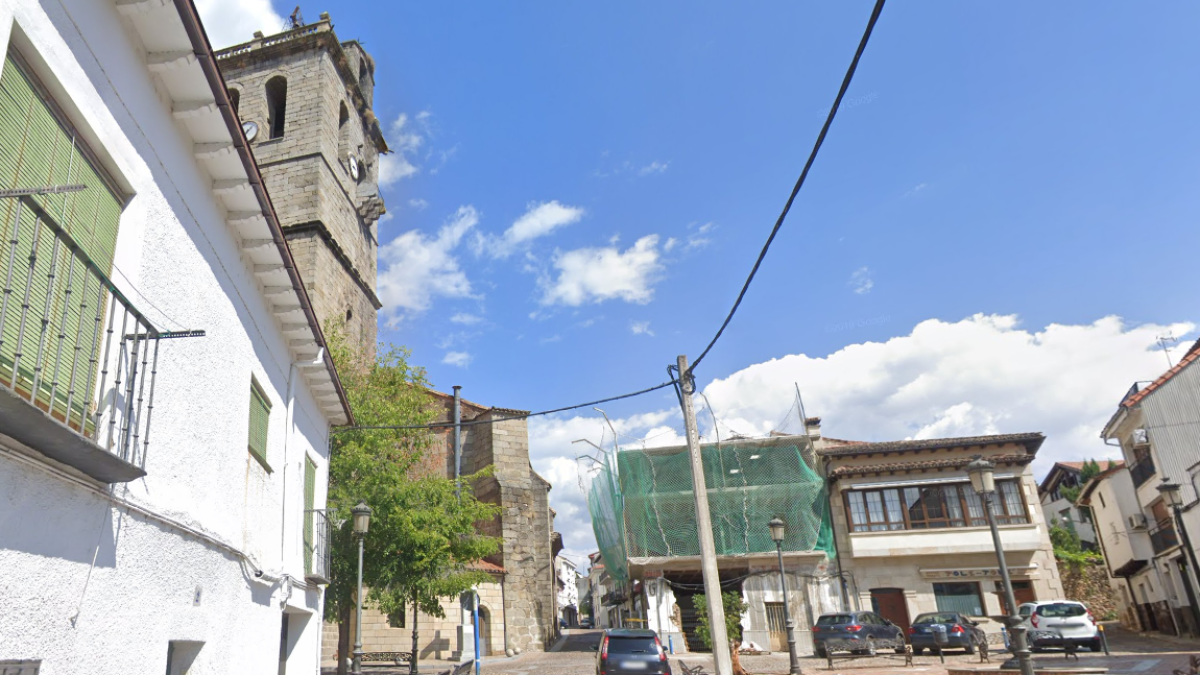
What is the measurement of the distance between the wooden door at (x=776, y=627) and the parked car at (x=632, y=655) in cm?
1216

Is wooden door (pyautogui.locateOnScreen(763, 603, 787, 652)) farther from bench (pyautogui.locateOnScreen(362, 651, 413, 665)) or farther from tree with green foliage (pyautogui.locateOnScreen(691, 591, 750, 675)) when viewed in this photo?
bench (pyautogui.locateOnScreen(362, 651, 413, 665))

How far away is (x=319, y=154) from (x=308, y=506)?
20.1 metres

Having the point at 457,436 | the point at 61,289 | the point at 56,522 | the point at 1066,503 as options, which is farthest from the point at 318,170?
the point at 1066,503

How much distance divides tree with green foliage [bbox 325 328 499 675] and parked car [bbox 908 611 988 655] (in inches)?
487

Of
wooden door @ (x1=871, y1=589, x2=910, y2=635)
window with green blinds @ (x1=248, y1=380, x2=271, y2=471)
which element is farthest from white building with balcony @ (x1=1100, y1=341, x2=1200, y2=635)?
window with green blinds @ (x1=248, y1=380, x2=271, y2=471)

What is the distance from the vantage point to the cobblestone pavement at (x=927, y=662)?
15969mm

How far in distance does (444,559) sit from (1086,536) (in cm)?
4122

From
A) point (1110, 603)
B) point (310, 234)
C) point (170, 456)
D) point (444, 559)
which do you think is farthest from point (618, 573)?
point (170, 456)

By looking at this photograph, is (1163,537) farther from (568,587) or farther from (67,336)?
(568,587)

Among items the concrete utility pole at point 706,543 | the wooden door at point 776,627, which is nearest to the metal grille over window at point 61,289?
the concrete utility pole at point 706,543

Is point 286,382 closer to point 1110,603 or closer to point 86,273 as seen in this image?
point 86,273

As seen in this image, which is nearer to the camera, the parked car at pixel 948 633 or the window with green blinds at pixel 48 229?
the window with green blinds at pixel 48 229

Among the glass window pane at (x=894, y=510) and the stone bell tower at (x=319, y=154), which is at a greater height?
the stone bell tower at (x=319, y=154)

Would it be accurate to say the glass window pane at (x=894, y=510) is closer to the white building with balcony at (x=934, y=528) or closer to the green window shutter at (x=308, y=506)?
the white building with balcony at (x=934, y=528)
